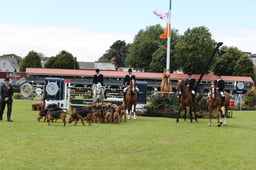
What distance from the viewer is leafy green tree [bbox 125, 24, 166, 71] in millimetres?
98000

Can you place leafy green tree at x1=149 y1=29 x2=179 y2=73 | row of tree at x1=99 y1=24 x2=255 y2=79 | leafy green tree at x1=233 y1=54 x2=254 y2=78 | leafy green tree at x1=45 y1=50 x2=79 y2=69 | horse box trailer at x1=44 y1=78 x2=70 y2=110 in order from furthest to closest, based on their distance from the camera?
leafy green tree at x1=45 y1=50 x2=79 y2=69, leafy green tree at x1=233 y1=54 x2=254 y2=78, leafy green tree at x1=149 y1=29 x2=179 y2=73, row of tree at x1=99 y1=24 x2=255 y2=79, horse box trailer at x1=44 y1=78 x2=70 y2=110

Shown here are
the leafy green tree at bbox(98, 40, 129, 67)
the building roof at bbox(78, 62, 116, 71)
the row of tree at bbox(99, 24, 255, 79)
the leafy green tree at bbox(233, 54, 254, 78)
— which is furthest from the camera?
the leafy green tree at bbox(98, 40, 129, 67)

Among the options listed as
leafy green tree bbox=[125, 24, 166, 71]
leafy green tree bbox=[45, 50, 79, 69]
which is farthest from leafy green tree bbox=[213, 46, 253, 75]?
leafy green tree bbox=[45, 50, 79, 69]

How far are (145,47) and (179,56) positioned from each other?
12.0m

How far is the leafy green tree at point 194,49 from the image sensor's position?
86.2 metres

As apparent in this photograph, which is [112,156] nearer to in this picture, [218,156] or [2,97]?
[218,156]

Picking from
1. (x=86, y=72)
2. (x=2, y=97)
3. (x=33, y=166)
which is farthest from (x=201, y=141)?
(x=86, y=72)

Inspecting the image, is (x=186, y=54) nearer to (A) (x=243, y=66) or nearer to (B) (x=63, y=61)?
(A) (x=243, y=66)

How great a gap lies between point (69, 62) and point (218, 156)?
100 meters

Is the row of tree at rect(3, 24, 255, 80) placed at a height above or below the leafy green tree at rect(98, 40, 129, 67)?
below

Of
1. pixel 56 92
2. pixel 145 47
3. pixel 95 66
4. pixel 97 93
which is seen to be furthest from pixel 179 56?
pixel 97 93

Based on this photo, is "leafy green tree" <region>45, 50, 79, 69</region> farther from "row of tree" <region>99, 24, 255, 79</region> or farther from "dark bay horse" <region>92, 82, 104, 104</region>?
"dark bay horse" <region>92, 82, 104, 104</region>

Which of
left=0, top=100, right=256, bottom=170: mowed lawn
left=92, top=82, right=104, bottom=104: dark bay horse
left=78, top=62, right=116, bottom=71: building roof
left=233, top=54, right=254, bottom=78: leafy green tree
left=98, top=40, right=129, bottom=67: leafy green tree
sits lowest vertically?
left=0, top=100, right=256, bottom=170: mowed lawn

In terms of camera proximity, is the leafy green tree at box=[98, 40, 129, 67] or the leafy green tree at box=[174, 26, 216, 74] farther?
the leafy green tree at box=[98, 40, 129, 67]
